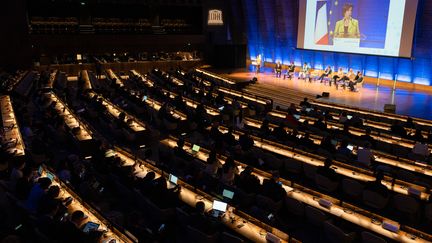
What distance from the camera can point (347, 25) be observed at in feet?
85.5

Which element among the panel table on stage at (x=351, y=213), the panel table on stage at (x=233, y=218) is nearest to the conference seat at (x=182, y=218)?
the panel table on stage at (x=233, y=218)

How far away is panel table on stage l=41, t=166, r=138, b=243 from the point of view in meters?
7.02

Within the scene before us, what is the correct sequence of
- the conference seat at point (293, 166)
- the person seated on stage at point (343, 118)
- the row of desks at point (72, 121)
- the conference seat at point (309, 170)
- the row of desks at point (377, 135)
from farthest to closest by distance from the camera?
the person seated on stage at point (343, 118) < the row of desks at point (72, 121) < the row of desks at point (377, 135) < the conference seat at point (293, 166) < the conference seat at point (309, 170)

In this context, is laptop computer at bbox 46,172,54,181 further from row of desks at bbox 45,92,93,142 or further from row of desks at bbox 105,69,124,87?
row of desks at bbox 105,69,124,87

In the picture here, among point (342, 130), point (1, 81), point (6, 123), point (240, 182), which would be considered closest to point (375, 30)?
point (342, 130)

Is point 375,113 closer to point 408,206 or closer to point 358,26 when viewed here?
point 408,206

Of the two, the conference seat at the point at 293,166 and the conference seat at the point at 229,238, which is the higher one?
the conference seat at the point at 229,238

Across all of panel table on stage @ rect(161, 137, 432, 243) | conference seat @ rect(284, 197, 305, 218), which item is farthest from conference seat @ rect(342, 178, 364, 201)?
conference seat @ rect(284, 197, 305, 218)

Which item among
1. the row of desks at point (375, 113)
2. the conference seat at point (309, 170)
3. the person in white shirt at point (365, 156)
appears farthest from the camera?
the row of desks at point (375, 113)

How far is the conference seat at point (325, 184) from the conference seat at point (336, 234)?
2.86 m

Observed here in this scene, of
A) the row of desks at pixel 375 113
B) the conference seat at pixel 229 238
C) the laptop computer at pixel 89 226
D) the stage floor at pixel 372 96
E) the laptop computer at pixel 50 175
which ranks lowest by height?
the stage floor at pixel 372 96

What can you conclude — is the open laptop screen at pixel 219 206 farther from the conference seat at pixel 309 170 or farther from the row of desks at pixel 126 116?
the row of desks at pixel 126 116

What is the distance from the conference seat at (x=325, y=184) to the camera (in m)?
10.1

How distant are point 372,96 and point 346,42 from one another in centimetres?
564
